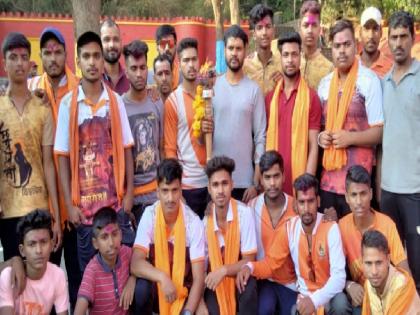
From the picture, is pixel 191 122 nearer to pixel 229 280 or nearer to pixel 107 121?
pixel 107 121

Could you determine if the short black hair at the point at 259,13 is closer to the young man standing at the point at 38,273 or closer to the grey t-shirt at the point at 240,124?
the grey t-shirt at the point at 240,124

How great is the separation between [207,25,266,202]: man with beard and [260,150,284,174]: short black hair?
0.93ft

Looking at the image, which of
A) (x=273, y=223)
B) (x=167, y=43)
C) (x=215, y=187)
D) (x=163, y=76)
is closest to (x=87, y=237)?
(x=215, y=187)

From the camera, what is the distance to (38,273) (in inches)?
163

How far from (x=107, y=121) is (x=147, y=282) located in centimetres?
125

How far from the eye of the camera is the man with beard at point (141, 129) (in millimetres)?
4875

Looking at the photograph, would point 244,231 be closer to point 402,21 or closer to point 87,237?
point 87,237

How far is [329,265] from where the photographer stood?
14.6 feet

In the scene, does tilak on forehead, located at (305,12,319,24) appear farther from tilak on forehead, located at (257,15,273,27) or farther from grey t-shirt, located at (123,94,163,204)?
grey t-shirt, located at (123,94,163,204)

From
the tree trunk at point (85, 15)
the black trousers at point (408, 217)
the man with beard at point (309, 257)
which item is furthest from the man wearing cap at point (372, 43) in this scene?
the tree trunk at point (85, 15)

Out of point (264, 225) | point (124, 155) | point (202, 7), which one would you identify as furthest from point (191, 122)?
point (202, 7)

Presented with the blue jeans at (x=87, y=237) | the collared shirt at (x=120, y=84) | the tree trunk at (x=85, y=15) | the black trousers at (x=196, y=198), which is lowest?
the blue jeans at (x=87, y=237)

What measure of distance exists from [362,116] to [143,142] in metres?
1.78

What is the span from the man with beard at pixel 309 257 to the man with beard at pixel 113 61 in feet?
6.13
